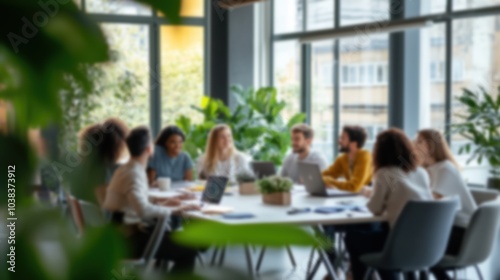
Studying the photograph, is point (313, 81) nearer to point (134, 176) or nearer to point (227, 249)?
point (134, 176)

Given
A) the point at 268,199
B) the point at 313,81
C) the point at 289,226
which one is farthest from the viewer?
the point at 313,81

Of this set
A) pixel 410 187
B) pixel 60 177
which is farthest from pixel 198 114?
pixel 60 177

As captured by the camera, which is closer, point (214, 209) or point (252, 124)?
point (214, 209)

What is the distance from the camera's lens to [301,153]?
8.55 meters

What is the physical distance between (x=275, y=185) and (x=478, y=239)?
5.31ft

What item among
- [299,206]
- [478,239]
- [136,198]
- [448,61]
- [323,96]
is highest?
[448,61]

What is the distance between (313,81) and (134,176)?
5.77m

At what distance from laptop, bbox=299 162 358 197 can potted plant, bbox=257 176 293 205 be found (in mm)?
615

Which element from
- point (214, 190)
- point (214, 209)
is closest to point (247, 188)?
point (214, 190)

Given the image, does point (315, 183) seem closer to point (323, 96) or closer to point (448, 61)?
point (448, 61)

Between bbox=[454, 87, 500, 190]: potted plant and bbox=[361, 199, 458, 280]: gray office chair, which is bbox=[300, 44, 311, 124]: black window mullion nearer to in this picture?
bbox=[454, 87, 500, 190]: potted plant

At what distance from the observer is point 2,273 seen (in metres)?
0.28

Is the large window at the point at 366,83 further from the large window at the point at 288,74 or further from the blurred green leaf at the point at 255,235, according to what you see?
the blurred green leaf at the point at 255,235

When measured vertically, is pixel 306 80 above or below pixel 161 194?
above
